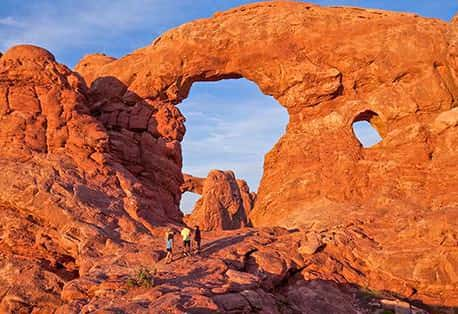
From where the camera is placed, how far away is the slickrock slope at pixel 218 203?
44.4 meters

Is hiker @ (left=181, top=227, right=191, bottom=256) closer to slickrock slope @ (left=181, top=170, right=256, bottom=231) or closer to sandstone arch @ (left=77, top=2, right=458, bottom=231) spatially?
sandstone arch @ (left=77, top=2, right=458, bottom=231)

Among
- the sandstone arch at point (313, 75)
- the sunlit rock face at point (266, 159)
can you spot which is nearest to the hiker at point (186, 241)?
the sunlit rock face at point (266, 159)

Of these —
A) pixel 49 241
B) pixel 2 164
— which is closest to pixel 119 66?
pixel 2 164

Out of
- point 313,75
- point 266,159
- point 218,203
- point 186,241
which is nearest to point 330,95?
point 313,75

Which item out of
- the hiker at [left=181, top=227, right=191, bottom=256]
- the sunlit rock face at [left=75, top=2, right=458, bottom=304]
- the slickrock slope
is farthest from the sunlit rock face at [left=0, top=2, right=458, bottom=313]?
the slickrock slope

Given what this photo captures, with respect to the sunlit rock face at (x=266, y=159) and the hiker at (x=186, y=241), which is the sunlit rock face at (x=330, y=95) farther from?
the hiker at (x=186, y=241)

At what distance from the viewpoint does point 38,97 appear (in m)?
23.7

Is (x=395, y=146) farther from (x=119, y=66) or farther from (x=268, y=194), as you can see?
(x=119, y=66)

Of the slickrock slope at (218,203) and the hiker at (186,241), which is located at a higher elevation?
the slickrock slope at (218,203)

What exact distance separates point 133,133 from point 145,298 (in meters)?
14.1

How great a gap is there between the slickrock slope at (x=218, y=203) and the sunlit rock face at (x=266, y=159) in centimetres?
1649

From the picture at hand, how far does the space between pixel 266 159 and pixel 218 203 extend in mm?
17688

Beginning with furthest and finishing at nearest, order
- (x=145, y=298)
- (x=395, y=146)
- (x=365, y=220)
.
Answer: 1. (x=395, y=146)
2. (x=365, y=220)
3. (x=145, y=298)

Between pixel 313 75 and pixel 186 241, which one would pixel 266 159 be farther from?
pixel 186 241
